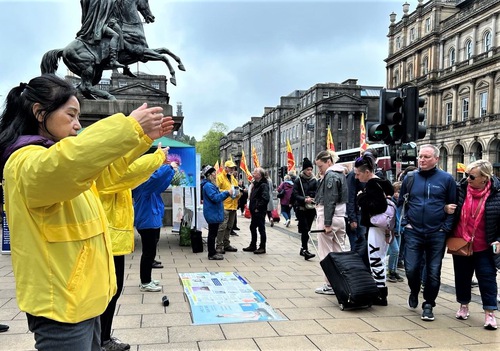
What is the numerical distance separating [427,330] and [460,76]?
52041 millimetres

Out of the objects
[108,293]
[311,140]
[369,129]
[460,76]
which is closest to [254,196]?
[369,129]

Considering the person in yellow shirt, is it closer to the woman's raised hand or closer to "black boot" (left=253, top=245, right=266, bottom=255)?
"black boot" (left=253, top=245, right=266, bottom=255)

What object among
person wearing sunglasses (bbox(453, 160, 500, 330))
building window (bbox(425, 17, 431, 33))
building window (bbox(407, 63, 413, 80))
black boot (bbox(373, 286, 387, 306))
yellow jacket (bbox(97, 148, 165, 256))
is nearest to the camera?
yellow jacket (bbox(97, 148, 165, 256))

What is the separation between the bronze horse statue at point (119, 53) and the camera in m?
9.73

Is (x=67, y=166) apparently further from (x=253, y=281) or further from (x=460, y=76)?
(x=460, y=76)

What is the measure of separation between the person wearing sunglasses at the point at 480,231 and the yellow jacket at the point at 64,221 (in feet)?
13.9

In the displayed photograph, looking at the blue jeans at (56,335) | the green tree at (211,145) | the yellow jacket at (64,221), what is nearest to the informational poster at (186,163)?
the yellow jacket at (64,221)

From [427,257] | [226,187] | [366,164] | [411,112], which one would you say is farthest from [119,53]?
[427,257]

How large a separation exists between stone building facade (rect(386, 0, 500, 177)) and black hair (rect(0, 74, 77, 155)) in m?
42.4

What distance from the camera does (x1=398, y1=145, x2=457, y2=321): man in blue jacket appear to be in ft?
15.6

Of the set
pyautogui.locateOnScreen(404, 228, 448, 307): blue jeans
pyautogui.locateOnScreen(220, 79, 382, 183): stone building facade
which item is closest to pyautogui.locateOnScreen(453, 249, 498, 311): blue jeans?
pyautogui.locateOnScreen(404, 228, 448, 307): blue jeans

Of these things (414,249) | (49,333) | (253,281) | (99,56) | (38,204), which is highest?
(99,56)

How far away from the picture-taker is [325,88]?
75.2 m

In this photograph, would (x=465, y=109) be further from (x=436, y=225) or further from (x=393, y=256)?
(x=436, y=225)
